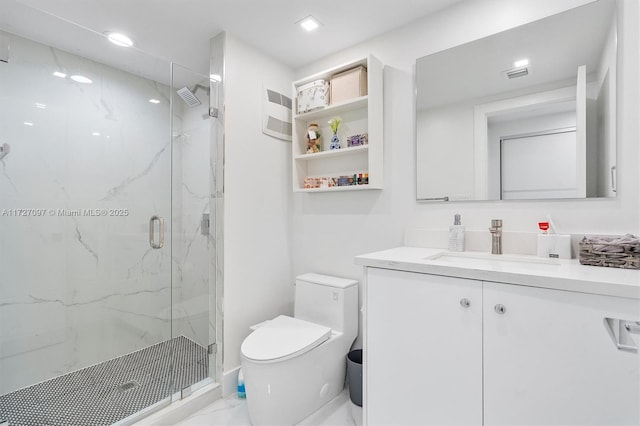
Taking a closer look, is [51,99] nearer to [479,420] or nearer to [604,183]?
[479,420]

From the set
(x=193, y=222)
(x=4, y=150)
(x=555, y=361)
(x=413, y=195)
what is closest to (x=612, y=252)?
(x=555, y=361)

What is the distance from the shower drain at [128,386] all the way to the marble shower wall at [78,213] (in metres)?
0.32

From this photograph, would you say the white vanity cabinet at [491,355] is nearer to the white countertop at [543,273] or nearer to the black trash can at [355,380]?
the white countertop at [543,273]

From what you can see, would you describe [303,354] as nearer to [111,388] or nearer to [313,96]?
[111,388]

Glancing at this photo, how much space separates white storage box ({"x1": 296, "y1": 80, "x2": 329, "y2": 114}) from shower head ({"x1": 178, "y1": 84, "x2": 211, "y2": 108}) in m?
0.62

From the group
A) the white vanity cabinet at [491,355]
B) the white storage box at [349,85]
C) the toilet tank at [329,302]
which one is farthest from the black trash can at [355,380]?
the white storage box at [349,85]

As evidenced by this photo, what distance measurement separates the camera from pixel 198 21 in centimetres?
186

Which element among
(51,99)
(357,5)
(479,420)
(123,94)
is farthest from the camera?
(123,94)

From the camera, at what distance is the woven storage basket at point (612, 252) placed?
1.09 m

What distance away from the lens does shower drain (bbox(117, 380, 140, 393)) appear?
1.84 meters

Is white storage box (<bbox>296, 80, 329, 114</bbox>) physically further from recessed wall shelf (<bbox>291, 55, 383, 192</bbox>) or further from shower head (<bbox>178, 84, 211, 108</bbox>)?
shower head (<bbox>178, 84, 211, 108</bbox>)

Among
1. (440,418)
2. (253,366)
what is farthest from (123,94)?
(440,418)

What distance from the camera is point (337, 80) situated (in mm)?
2027

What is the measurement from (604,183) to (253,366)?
178cm
